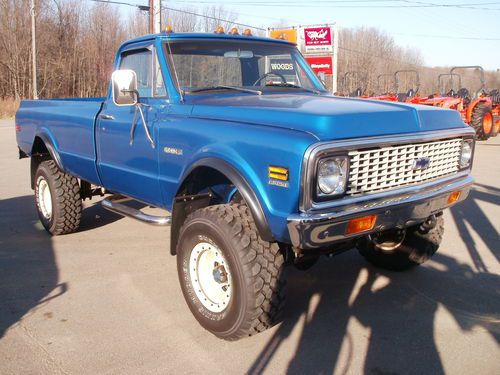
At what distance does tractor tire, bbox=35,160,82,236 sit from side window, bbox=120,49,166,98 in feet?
5.41

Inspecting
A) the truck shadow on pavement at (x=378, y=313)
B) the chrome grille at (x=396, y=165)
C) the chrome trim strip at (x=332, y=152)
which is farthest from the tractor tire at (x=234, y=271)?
the chrome grille at (x=396, y=165)

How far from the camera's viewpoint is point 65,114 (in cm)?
519

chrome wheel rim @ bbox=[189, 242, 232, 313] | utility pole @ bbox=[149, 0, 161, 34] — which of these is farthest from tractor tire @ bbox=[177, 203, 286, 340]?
utility pole @ bbox=[149, 0, 161, 34]

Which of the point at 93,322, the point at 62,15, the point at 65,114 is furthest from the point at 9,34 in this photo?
the point at 93,322

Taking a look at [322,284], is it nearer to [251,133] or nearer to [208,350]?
[208,350]

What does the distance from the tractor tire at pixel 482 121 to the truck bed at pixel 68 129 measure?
12379 mm

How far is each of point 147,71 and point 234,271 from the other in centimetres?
206

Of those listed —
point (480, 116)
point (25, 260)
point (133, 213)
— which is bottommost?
point (25, 260)

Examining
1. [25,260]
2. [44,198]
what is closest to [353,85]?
[44,198]

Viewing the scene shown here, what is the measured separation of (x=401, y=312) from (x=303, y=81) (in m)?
2.20

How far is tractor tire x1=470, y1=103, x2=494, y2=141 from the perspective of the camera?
14.7 metres

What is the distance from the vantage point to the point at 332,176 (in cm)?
276

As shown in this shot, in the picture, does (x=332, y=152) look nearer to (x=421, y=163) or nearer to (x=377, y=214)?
(x=377, y=214)

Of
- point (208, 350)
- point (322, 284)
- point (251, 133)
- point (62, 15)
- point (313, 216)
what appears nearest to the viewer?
point (313, 216)
